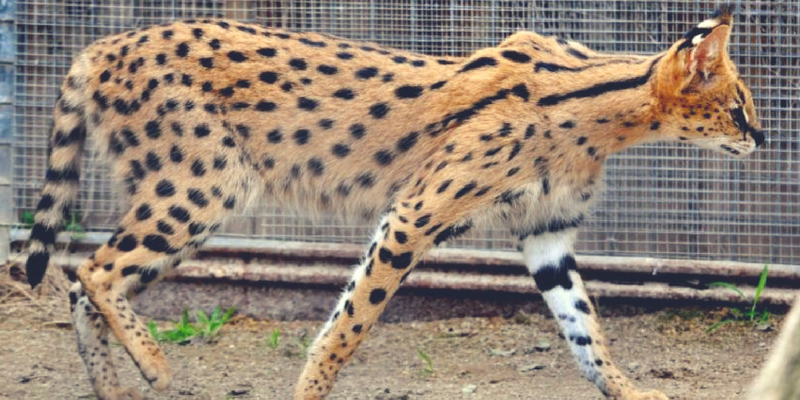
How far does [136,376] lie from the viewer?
Answer: 6000mm

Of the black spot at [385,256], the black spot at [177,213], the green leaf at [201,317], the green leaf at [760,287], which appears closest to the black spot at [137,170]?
the black spot at [177,213]

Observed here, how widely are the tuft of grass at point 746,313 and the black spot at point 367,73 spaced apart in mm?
2336

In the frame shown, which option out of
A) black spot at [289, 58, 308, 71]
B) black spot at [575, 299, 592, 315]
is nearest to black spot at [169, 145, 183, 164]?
black spot at [289, 58, 308, 71]

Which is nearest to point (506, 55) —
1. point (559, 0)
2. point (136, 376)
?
point (559, 0)

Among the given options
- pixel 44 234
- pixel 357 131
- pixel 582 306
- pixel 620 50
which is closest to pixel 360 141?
pixel 357 131

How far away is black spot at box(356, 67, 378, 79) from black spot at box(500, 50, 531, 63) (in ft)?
1.87

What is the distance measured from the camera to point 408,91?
18.0 feet

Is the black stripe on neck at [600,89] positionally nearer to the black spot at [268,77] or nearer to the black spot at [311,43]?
the black spot at [311,43]

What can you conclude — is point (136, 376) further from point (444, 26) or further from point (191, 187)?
point (444, 26)

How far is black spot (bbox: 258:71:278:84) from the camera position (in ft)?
17.9

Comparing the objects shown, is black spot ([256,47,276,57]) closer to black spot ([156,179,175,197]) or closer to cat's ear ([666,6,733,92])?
black spot ([156,179,175,197])

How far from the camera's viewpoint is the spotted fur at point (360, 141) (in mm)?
Result: 5168

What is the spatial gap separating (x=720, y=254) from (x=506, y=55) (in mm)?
2037

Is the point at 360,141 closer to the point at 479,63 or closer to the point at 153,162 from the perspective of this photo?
the point at 479,63
